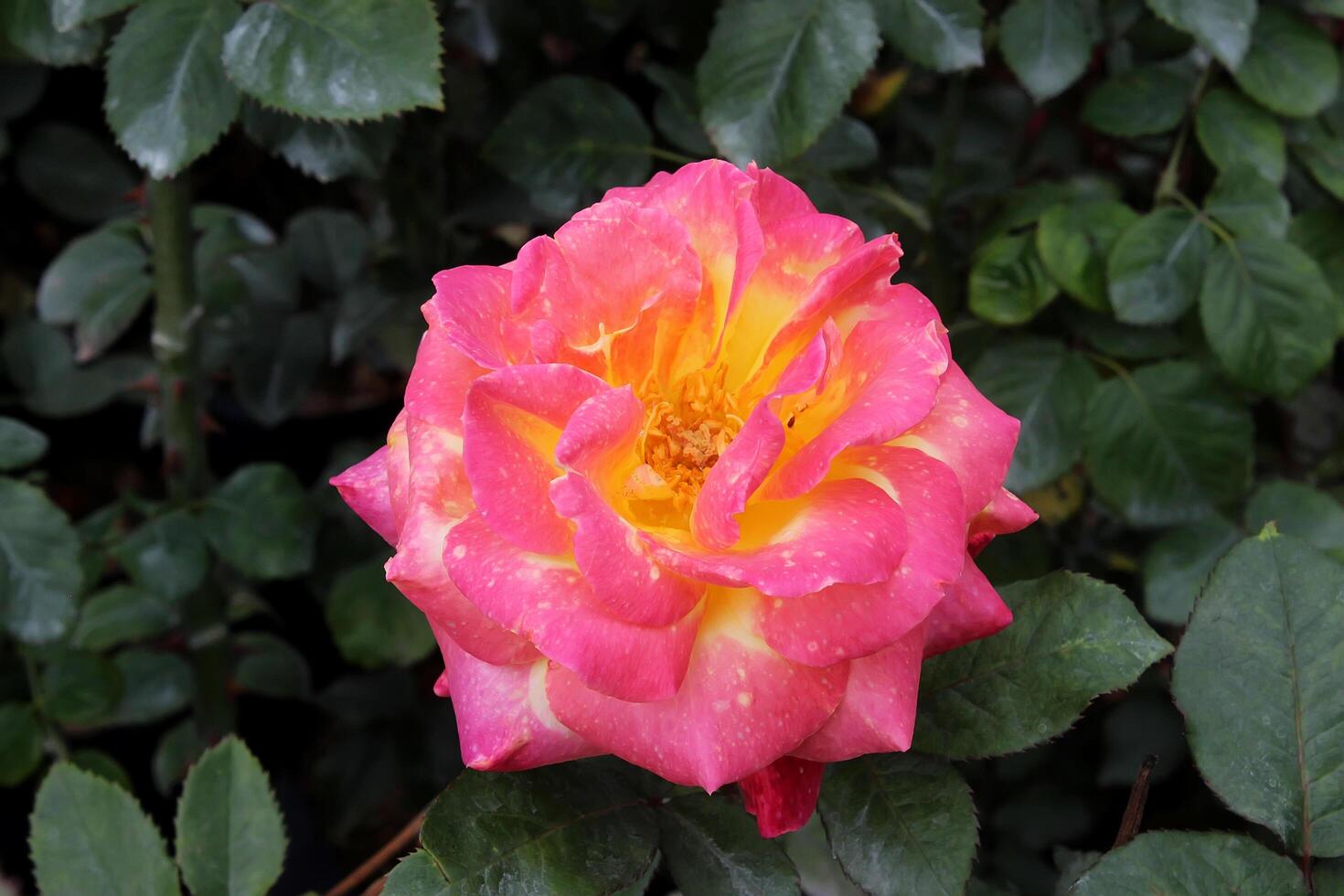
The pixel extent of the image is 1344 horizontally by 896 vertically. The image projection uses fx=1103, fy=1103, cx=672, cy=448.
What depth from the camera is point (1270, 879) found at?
38 centimetres

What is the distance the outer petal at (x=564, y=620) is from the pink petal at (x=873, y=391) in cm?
7

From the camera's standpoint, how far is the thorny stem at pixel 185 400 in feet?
2.43

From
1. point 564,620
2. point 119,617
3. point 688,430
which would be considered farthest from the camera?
point 119,617

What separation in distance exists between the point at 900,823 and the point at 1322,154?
0.58 meters

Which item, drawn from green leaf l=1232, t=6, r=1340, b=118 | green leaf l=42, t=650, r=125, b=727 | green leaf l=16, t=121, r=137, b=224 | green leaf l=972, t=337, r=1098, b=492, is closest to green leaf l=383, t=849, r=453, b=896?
green leaf l=972, t=337, r=1098, b=492

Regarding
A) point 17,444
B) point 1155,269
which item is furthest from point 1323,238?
point 17,444

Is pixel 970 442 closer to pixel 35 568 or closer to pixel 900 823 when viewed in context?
pixel 900 823

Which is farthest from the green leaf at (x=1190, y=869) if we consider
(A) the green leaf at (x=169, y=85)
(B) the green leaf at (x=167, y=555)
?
(B) the green leaf at (x=167, y=555)

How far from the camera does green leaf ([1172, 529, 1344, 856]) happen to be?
397 mm

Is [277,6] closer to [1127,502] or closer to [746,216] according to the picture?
[746,216]

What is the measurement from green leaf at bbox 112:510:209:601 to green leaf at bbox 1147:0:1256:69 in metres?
0.72

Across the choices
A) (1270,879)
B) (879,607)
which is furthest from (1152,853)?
(879,607)

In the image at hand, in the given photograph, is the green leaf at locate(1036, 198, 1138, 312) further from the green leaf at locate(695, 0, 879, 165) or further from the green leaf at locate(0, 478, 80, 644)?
the green leaf at locate(0, 478, 80, 644)

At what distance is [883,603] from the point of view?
13.5 inches
